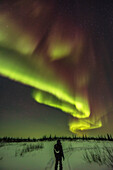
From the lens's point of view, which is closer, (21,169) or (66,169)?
(66,169)

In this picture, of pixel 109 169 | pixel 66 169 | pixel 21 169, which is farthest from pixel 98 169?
pixel 21 169

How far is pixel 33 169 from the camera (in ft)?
28.2

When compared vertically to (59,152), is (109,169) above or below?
below

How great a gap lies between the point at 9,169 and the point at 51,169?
9.84ft

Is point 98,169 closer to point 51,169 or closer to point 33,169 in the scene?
point 51,169

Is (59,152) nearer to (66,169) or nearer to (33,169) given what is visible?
(66,169)

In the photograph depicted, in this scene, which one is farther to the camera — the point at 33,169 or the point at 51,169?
the point at 33,169

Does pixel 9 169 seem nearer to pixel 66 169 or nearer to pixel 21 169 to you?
pixel 21 169

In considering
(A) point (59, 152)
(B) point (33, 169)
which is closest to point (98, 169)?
(A) point (59, 152)

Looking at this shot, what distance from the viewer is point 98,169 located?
8.18 m

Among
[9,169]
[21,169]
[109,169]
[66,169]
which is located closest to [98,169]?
[109,169]

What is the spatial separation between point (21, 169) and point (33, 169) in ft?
2.63

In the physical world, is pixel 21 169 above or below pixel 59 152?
below

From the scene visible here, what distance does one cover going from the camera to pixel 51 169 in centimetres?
786
